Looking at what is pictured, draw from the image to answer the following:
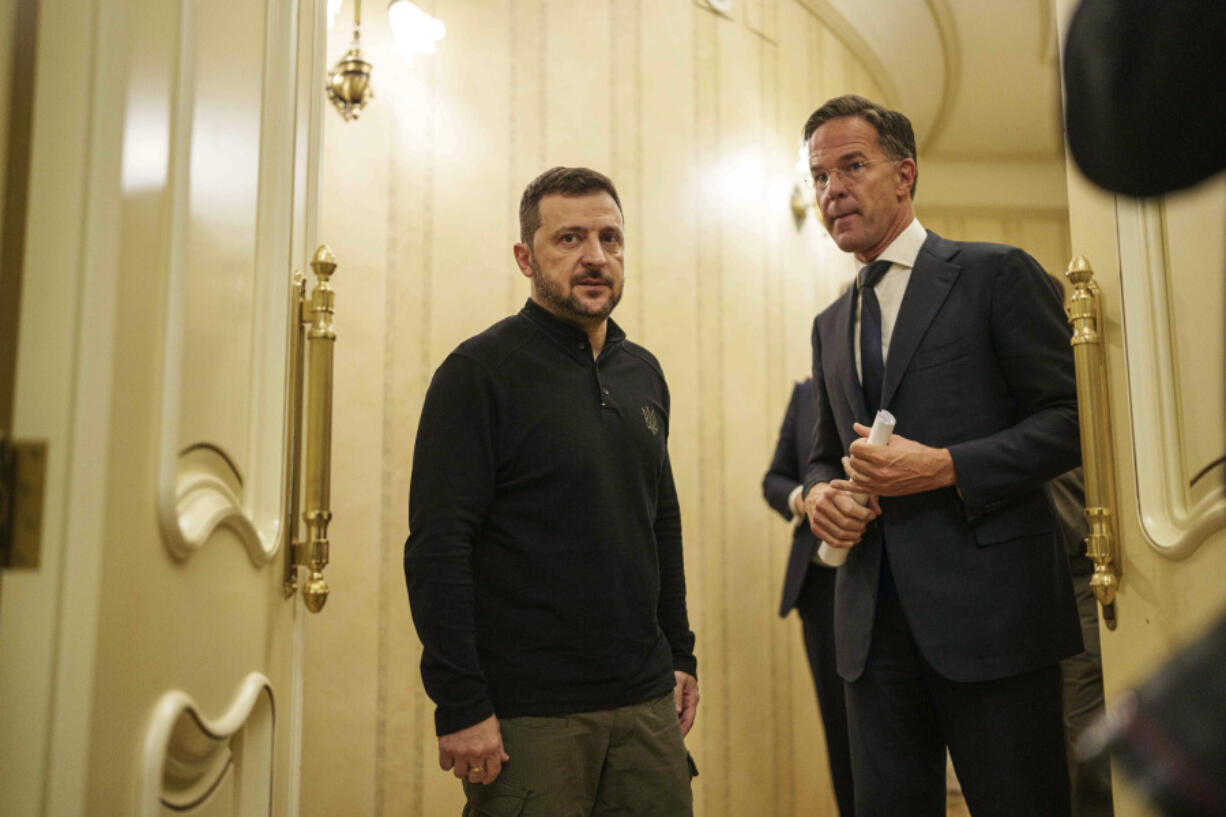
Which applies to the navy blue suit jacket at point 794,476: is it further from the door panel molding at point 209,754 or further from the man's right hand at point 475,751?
the door panel molding at point 209,754

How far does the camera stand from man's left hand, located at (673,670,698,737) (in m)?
1.70

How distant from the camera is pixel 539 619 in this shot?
1.45 m

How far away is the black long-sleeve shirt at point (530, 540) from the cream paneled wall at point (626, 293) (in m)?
1.01

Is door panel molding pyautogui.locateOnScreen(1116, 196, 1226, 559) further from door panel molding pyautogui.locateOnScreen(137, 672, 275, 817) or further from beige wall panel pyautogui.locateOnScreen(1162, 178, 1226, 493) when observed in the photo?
door panel molding pyautogui.locateOnScreen(137, 672, 275, 817)

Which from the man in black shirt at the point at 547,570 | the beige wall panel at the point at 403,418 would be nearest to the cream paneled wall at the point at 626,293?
the beige wall panel at the point at 403,418

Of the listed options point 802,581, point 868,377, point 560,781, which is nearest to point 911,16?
point 802,581

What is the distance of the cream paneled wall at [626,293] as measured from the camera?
2.41 meters

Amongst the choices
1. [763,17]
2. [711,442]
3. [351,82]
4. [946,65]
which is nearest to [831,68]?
[763,17]

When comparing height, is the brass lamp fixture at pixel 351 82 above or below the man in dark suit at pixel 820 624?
above

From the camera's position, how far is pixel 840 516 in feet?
5.07

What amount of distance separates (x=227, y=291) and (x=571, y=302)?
2.22 ft

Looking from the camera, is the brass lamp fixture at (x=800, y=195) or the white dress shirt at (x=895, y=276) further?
the brass lamp fixture at (x=800, y=195)

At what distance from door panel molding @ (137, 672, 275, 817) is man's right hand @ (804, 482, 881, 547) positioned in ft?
2.98

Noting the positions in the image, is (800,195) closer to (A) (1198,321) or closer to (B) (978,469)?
(B) (978,469)
